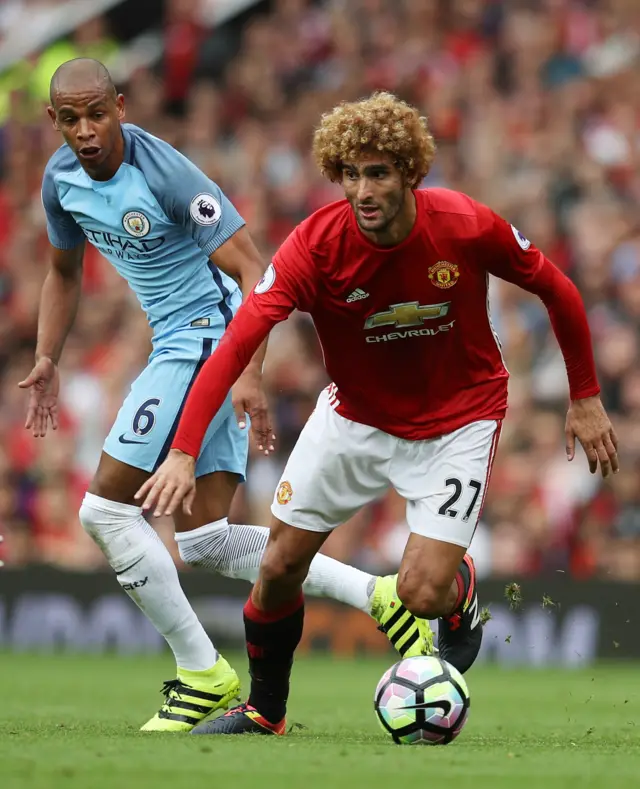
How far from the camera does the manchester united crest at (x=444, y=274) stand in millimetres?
6152

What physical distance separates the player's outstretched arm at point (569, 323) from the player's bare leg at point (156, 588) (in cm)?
185

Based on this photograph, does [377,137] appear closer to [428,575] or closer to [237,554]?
[428,575]

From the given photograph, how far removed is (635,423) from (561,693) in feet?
10.8

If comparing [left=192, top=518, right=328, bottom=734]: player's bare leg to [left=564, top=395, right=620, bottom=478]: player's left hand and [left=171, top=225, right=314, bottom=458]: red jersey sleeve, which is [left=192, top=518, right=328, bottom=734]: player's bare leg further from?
[left=564, top=395, right=620, bottom=478]: player's left hand

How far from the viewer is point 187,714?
7.04 metres

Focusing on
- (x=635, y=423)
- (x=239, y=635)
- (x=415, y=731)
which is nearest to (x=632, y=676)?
(x=635, y=423)

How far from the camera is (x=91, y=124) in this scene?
6.84 metres

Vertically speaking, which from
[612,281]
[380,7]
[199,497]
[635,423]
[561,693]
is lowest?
[561,693]

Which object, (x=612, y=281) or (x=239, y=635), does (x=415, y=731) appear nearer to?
(x=239, y=635)

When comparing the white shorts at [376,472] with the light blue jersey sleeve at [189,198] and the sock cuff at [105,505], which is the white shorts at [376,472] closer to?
the sock cuff at [105,505]

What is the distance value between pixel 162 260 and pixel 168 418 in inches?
28.4

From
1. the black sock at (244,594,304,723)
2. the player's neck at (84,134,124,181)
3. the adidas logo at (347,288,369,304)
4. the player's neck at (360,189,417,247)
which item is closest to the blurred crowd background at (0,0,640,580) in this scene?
the black sock at (244,594,304,723)

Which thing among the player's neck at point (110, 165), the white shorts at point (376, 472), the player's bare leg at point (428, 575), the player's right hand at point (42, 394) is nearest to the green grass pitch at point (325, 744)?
the player's bare leg at point (428, 575)

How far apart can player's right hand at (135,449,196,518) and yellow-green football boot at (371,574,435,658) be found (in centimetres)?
157
